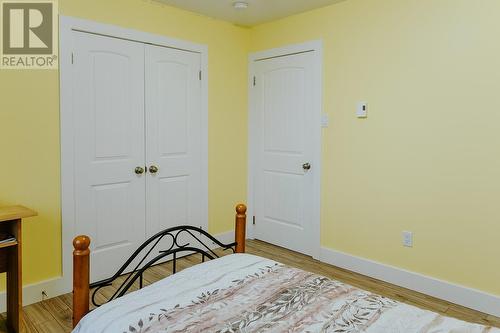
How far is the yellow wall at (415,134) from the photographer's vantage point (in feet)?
8.73

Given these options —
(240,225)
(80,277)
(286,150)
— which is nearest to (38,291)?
(80,277)

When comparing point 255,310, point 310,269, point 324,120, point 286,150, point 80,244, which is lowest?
point 310,269

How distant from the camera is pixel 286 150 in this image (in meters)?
3.96

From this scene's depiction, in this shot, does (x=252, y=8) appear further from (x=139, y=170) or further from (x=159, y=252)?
(x=159, y=252)

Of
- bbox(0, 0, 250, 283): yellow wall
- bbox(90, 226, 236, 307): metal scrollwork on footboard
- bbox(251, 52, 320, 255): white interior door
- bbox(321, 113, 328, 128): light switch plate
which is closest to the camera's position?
bbox(90, 226, 236, 307): metal scrollwork on footboard

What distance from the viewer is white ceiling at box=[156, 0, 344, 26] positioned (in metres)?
3.40

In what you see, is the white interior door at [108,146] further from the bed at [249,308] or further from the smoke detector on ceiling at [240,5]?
the bed at [249,308]

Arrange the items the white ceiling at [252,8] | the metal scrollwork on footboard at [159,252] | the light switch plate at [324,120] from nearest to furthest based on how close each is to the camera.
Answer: the metal scrollwork on footboard at [159,252] → the white ceiling at [252,8] → the light switch plate at [324,120]

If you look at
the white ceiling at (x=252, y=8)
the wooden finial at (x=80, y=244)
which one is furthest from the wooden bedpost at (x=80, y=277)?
the white ceiling at (x=252, y=8)

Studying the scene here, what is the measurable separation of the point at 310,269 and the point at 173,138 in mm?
1784

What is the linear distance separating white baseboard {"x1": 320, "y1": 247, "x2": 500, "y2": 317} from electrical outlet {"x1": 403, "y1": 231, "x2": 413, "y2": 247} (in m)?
0.23

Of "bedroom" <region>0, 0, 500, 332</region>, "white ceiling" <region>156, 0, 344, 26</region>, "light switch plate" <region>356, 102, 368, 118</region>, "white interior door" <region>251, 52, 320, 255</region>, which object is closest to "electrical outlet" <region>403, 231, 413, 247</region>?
"bedroom" <region>0, 0, 500, 332</region>

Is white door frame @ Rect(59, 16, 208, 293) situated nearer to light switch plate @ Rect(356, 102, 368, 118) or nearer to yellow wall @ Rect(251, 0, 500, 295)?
yellow wall @ Rect(251, 0, 500, 295)

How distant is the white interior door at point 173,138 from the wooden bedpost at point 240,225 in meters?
1.50
